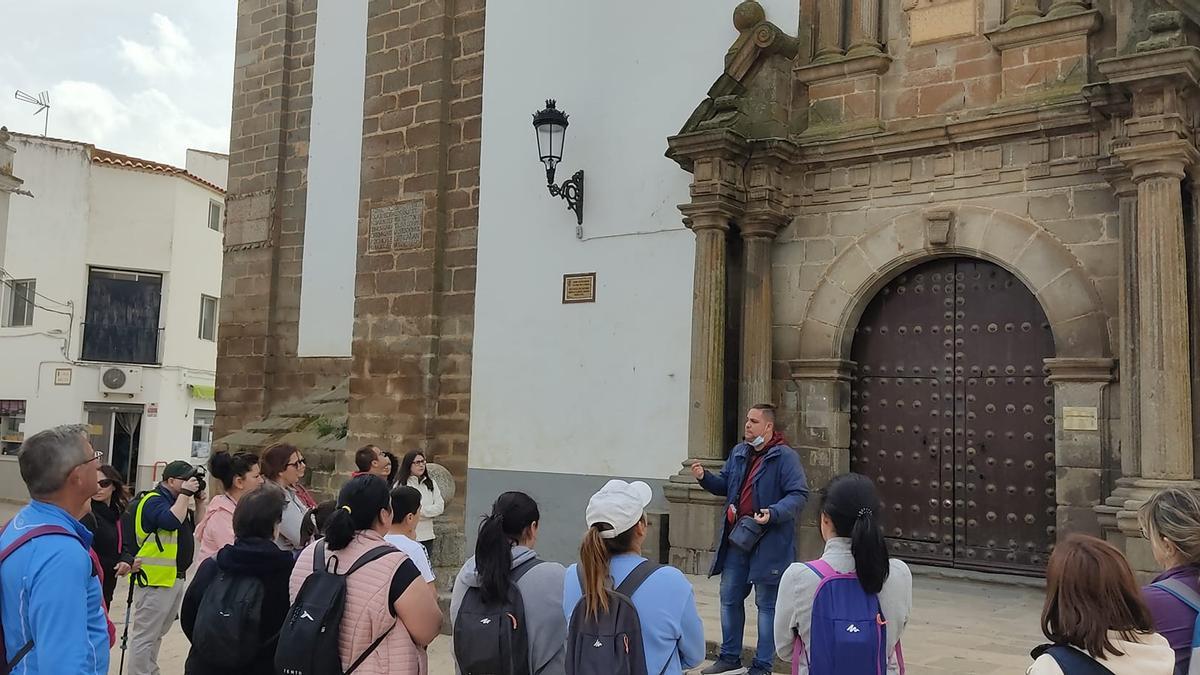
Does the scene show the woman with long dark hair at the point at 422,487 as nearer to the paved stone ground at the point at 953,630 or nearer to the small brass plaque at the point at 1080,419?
the paved stone ground at the point at 953,630

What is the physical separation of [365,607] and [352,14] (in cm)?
926

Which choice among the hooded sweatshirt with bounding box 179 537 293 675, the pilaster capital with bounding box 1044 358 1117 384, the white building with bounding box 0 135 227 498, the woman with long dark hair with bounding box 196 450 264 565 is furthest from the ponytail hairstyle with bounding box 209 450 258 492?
the white building with bounding box 0 135 227 498

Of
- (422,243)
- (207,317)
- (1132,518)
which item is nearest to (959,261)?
(1132,518)

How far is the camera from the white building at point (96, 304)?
70.9 feet

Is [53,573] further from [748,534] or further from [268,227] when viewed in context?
[268,227]

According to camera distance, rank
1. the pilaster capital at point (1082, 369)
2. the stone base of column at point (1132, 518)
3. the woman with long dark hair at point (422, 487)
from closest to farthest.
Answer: the stone base of column at point (1132, 518)
the woman with long dark hair at point (422, 487)
the pilaster capital at point (1082, 369)

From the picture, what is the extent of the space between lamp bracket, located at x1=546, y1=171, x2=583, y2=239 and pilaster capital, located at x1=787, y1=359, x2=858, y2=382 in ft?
7.47

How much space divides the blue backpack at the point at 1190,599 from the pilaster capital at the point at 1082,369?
4.23 meters

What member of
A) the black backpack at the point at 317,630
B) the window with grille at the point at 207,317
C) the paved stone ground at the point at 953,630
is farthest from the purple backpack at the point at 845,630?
the window with grille at the point at 207,317

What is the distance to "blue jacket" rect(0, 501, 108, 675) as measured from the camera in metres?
2.32

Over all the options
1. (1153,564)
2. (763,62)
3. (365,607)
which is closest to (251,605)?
(365,607)

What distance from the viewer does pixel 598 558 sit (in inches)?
108

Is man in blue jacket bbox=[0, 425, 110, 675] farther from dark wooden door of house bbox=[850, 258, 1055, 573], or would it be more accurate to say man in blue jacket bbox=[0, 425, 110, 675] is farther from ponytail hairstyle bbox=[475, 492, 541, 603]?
dark wooden door of house bbox=[850, 258, 1055, 573]

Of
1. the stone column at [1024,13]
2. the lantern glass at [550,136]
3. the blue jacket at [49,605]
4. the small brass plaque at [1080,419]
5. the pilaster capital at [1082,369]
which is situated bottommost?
the blue jacket at [49,605]
